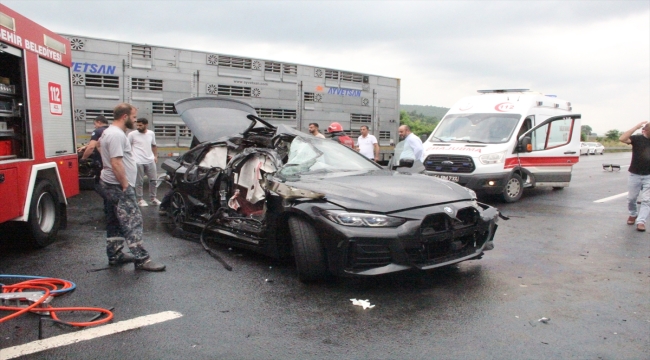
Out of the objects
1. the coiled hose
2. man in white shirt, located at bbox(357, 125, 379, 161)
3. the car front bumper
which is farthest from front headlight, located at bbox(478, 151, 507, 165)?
the coiled hose

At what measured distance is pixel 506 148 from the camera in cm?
1030

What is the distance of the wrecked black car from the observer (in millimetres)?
4305

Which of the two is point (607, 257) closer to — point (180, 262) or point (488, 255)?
point (488, 255)

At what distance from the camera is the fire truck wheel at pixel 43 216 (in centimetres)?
582

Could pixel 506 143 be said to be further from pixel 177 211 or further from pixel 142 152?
pixel 142 152

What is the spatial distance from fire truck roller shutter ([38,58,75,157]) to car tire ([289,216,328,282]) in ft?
12.0

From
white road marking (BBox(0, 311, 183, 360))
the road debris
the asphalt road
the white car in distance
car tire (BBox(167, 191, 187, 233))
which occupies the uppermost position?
car tire (BBox(167, 191, 187, 233))

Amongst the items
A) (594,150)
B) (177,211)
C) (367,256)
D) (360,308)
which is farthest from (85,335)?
(594,150)

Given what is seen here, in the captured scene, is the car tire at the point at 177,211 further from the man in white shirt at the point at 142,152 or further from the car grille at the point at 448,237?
the car grille at the point at 448,237

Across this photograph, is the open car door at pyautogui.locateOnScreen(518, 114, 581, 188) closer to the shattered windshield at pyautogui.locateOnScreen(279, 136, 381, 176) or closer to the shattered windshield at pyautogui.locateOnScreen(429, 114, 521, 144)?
the shattered windshield at pyautogui.locateOnScreen(429, 114, 521, 144)

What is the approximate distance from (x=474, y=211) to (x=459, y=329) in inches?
54.6

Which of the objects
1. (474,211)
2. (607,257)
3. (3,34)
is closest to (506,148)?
(607,257)

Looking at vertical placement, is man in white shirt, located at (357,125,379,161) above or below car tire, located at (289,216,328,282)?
above

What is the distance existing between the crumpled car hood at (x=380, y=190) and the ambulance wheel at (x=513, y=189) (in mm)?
5615
